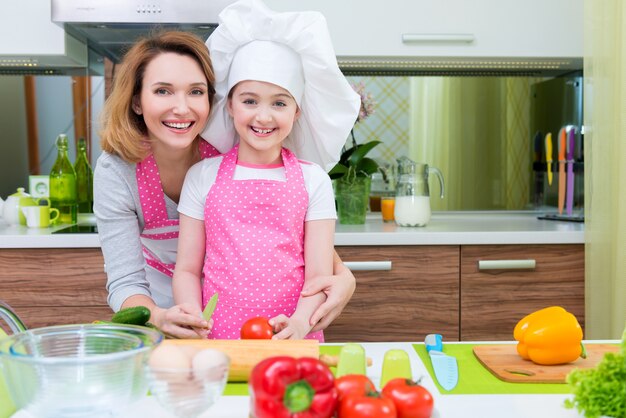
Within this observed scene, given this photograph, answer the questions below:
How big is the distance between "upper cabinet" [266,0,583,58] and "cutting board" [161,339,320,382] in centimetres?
167

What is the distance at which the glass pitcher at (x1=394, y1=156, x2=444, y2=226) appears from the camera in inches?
98.7

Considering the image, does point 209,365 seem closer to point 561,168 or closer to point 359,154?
point 359,154

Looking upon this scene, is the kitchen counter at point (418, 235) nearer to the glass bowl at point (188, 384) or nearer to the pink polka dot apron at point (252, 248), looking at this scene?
the pink polka dot apron at point (252, 248)

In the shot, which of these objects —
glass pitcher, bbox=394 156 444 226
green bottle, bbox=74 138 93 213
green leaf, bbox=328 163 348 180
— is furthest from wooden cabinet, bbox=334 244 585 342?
green bottle, bbox=74 138 93 213

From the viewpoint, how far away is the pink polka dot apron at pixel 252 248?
1499mm

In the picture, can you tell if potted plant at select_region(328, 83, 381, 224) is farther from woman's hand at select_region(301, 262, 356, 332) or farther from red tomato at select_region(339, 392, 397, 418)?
red tomato at select_region(339, 392, 397, 418)

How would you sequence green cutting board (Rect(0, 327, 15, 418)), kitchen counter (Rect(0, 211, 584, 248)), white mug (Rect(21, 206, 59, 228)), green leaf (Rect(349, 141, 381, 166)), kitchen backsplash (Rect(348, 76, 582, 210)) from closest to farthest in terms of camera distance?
green cutting board (Rect(0, 327, 15, 418))
kitchen counter (Rect(0, 211, 584, 248))
white mug (Rect(21, 206, 59, 228))
green leaf (Rect(349, 141, 381, 166))
kitchen backsplash (Rect(348, 76, 582, 210))

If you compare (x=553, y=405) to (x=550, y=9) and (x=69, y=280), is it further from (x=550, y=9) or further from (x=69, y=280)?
(x=550, y=9)

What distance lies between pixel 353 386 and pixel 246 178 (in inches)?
33.5

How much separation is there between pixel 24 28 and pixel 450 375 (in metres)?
2.07

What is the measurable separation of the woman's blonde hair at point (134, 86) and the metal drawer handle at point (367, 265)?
0.87 metres

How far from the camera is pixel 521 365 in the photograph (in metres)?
1.11

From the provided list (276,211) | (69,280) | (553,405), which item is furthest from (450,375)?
(69,280)

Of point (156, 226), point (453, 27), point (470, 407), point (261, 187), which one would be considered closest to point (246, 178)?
point (261, 187)
